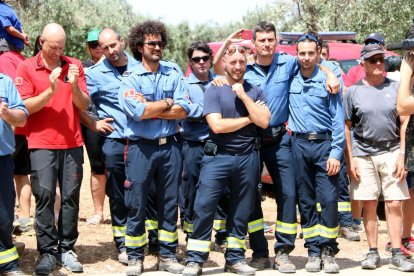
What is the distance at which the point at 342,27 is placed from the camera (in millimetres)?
23859

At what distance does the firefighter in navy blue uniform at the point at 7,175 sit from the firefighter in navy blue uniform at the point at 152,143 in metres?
1.00

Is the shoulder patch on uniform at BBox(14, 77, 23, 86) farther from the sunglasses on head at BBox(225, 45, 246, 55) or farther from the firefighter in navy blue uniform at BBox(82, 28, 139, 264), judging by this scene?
the sunglasses on head at BBox(225, 45, 246, 55)

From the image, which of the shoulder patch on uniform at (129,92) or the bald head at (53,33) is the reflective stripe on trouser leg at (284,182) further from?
the bald head at (53,33)

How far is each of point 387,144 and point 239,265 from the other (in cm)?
203

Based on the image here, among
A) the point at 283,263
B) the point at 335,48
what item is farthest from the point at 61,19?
the point at 283,263

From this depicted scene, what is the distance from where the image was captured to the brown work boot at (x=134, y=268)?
7.40m

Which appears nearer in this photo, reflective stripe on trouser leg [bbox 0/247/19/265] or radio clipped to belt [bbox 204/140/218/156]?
reflective stripe on trouser leg [bbox 0/247/19/265]

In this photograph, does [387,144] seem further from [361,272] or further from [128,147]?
[128,147]

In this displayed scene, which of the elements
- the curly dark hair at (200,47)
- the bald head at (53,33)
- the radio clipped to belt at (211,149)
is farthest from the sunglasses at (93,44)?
the radio clipped to belt at (211,149)

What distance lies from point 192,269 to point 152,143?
1.25m

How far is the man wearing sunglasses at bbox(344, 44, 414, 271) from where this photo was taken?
798cm

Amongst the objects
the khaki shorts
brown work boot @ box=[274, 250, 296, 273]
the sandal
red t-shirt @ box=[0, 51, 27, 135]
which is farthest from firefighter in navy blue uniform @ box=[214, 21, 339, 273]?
the sandal

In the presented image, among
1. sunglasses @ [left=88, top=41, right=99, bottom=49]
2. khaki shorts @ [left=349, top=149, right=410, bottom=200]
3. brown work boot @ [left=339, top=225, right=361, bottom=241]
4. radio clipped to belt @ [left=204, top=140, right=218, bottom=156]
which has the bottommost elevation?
brown work boot @ [left=339, top=225, right=361, bottom=241]

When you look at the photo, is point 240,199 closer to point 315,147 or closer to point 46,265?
point 315,147
